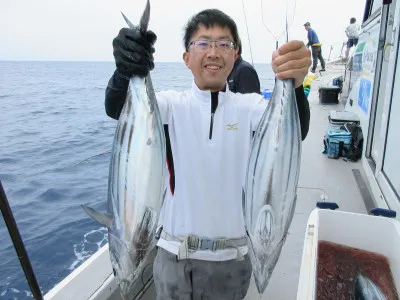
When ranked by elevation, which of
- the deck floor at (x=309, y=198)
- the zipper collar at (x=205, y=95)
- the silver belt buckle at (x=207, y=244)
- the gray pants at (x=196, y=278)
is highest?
the zipper collar at (x=205, y=95)

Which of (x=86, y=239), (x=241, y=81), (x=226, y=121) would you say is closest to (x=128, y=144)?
(x=226, y=121)

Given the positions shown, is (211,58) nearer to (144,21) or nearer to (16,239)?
(144,21)

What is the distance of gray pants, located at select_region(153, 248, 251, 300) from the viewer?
1657 mm

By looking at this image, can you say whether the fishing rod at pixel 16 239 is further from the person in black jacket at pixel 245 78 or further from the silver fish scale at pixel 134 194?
the person in black jacket at pixel 245 78

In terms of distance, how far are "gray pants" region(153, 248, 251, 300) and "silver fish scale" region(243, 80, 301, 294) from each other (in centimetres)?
60

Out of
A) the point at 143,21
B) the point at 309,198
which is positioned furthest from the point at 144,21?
the point at 309,198

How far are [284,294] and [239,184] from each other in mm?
1165

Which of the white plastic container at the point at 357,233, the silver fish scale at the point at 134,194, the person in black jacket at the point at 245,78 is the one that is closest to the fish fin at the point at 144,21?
the silver fish scale at the point at 134,194

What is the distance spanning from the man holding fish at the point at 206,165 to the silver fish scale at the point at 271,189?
424mm

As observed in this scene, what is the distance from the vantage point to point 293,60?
1.12 meters

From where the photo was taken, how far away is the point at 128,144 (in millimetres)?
1063

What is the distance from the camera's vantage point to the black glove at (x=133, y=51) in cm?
110

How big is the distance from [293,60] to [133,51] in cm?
57

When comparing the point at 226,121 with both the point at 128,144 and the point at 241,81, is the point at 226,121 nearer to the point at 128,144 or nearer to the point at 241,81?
the point at 128,144
